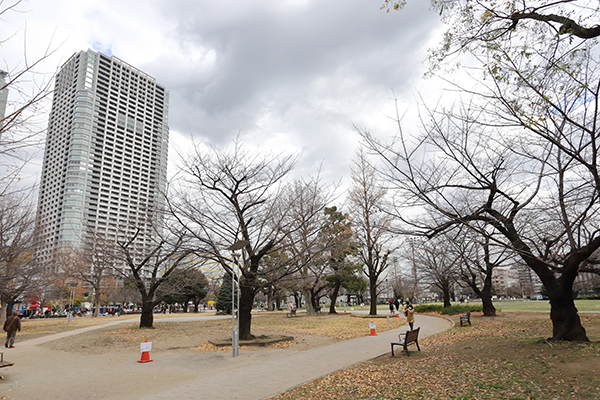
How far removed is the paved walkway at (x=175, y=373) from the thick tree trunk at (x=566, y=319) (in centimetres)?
526

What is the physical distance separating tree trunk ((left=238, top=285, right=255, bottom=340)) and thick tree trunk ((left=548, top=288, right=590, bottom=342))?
10760 millimetres

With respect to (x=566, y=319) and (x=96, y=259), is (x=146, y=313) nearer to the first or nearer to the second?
(x=96, y=259)

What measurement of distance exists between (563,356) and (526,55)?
6.83 m

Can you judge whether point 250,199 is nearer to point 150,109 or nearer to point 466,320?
point 466,320

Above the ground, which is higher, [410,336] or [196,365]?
[410,336]

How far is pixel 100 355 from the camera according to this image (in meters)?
13.1

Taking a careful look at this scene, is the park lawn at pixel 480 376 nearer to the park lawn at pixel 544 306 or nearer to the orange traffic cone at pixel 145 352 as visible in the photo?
the orange traffic cone at pixel 145 352

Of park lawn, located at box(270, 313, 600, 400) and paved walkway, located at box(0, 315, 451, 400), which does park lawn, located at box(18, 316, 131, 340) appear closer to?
paved walkway, located at box(0, 315, 451, 400)

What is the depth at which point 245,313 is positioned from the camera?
14.9 metres

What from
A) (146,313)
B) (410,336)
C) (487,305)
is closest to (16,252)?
(146,313)

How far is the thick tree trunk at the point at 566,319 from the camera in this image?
9086 mm

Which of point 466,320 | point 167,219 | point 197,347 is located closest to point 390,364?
point 197,347

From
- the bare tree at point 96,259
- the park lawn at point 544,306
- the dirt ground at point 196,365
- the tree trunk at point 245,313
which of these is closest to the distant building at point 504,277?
the park lawn at point 544,306

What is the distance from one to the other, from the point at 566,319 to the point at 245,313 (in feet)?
37.0
